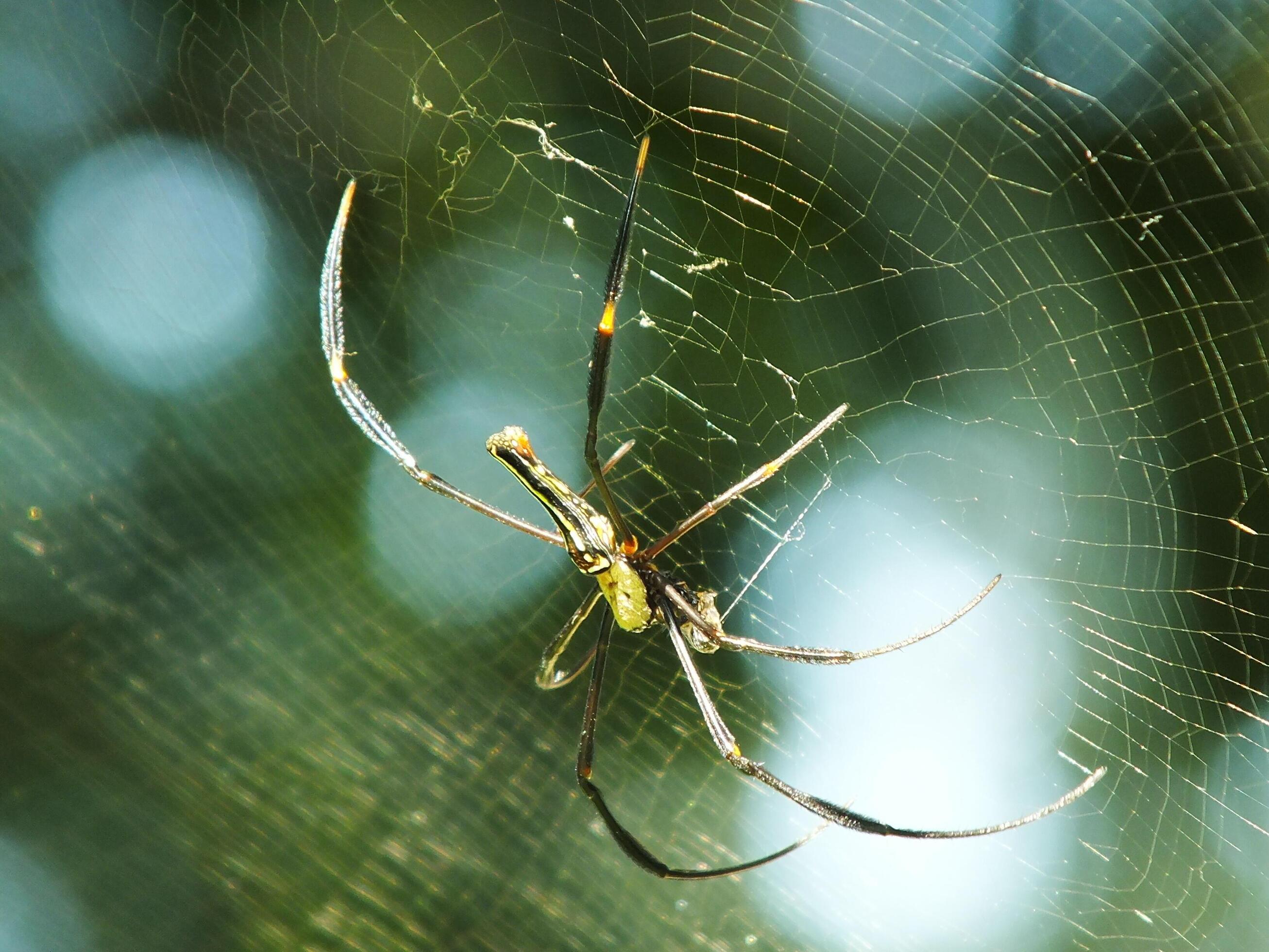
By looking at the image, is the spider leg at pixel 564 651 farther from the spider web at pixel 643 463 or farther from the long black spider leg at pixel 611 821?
the spider web at pixel 643 463

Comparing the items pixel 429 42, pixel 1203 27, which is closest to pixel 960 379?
pixel 1203 27

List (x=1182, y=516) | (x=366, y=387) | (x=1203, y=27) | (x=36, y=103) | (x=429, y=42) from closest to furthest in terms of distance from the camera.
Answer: (x=1203, y=27) < (x=1182, y=516) < (x=429, y=42) < (x=36, y=103) < (x=366, y=387)

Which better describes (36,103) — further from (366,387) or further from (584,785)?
(584,785)

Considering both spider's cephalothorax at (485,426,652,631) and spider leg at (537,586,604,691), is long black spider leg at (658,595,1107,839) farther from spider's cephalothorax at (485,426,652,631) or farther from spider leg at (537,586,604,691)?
spider leg at (537,586,604,691)

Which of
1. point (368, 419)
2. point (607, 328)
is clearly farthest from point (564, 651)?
point (607, 328)

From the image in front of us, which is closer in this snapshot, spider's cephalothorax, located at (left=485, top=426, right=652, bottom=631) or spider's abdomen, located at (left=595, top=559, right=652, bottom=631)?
spider's cephalothorax, located at (left=485, top=426, right=652, bottom=631)

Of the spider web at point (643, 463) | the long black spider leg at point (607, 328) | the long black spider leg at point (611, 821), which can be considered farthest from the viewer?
the long black spider leg at point (611, 821)

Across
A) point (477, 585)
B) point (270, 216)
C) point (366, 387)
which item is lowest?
point (477, 585)

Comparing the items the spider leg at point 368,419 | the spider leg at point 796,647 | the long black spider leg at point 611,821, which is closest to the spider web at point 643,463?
the spider leg at point 796,647

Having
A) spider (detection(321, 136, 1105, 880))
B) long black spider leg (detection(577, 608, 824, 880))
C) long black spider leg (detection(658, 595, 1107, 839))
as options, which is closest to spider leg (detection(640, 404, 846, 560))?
spider (detection(321, 136, 1105, 880))
